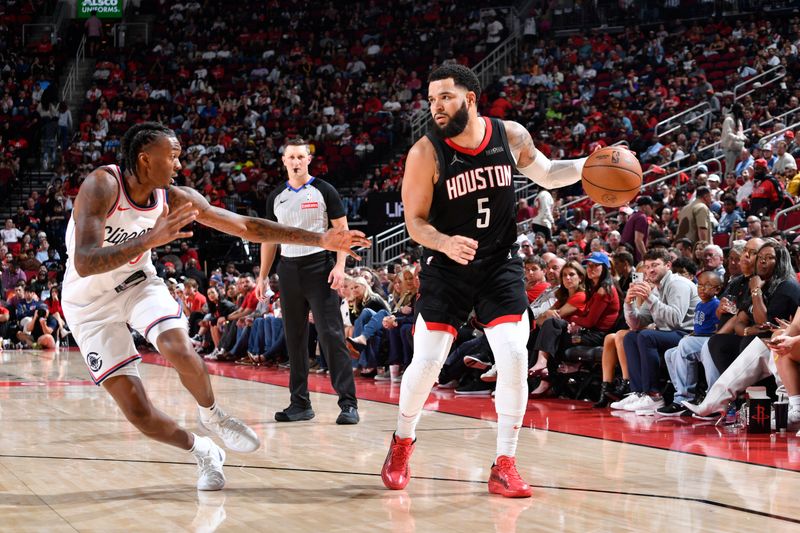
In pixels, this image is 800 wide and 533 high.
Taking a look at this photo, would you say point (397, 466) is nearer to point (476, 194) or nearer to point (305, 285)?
point (476, 194)

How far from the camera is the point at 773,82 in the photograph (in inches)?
653

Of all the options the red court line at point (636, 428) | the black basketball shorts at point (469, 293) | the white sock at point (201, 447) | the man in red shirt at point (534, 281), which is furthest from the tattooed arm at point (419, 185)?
the man in red shirt at point (534, 281)

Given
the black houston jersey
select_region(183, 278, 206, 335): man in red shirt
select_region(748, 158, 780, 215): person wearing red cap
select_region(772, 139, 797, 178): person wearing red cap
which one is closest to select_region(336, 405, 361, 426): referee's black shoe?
the black houston jersey

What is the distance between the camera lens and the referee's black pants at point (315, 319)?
252 inches

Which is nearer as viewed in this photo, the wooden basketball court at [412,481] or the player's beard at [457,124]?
the wooden basketball court at [412,481]

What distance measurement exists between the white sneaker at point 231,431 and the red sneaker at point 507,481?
1111 mm

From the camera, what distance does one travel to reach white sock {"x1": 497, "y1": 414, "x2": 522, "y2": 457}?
4.07m

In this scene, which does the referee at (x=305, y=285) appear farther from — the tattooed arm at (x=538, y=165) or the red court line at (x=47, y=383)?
the red court line at (x=47, y=383)

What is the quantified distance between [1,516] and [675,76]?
17541 millimetres

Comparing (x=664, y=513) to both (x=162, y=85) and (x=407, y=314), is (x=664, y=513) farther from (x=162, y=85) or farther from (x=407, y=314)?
(x=162, y=85)

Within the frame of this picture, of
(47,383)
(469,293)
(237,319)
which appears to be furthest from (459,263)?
(237,319)

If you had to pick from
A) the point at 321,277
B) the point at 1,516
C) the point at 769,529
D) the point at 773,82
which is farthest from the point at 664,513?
the point at 773,82

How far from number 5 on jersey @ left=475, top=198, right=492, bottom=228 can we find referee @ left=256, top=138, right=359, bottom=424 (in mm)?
2330

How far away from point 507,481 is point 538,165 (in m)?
1.50
